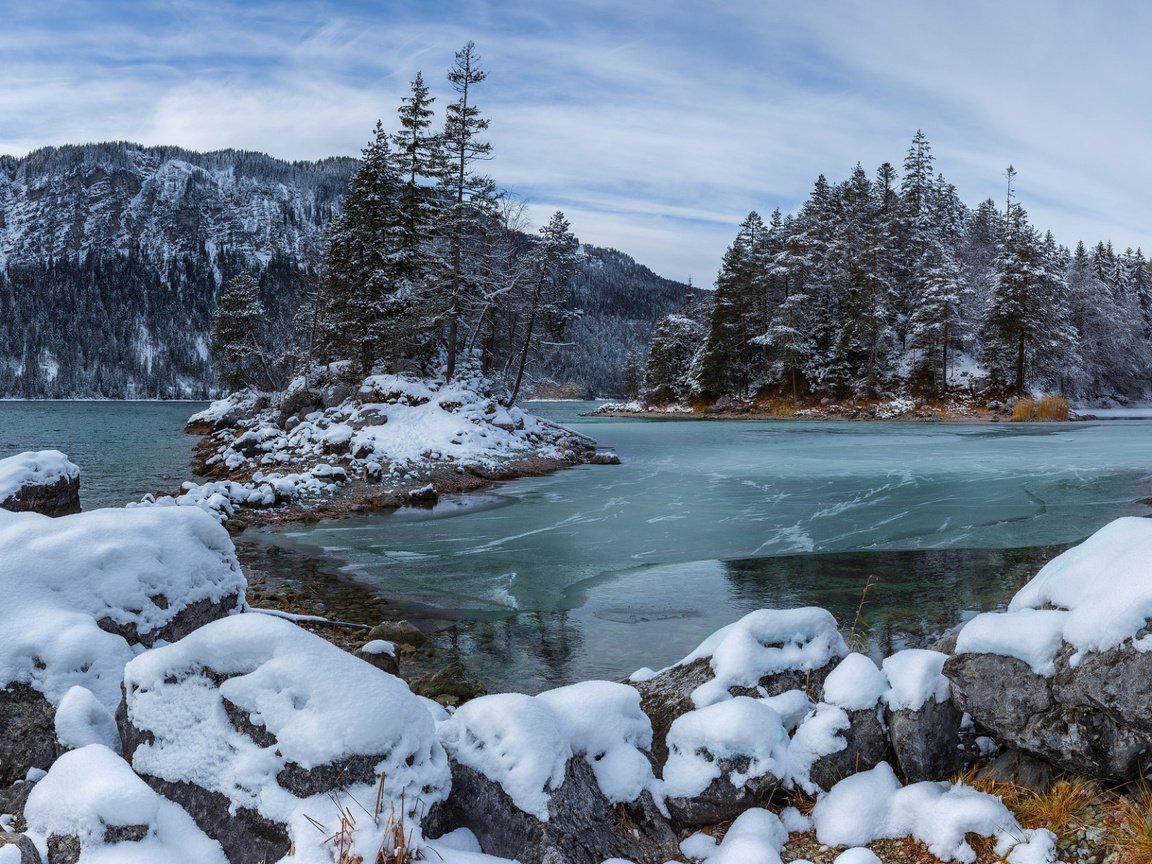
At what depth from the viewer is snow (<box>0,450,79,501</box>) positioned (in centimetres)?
1074

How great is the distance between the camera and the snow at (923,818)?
142 inches

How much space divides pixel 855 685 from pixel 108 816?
4.15 m

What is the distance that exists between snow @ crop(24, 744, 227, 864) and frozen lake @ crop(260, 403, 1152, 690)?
432cm

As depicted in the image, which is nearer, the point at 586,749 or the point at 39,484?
the point at 586,749

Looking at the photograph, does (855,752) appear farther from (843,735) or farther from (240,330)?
(240,330)

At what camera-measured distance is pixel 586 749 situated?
4.11m

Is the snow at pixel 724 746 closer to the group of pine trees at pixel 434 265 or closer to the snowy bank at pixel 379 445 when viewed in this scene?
the snowy bank at pixel 379 445

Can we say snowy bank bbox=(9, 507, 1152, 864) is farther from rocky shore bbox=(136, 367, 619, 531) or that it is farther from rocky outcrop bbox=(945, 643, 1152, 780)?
rocky shore bbox=(136, 367, 619, 531)

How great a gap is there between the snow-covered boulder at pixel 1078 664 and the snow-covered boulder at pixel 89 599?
5406 millimetres

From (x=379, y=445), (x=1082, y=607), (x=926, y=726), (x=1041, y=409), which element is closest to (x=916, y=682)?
(x=926, y=726)

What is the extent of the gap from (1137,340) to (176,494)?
260ft

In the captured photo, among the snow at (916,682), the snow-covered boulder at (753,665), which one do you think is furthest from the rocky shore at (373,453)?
the snow at (916,682)

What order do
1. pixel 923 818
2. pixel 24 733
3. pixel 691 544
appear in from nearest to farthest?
pixel 923 818
pixel 24 733
pixel 691 544

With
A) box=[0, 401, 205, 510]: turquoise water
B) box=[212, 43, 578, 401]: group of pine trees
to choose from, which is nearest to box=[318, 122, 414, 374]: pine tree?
box=[212, 43, 578, 401]: group of pine trees
